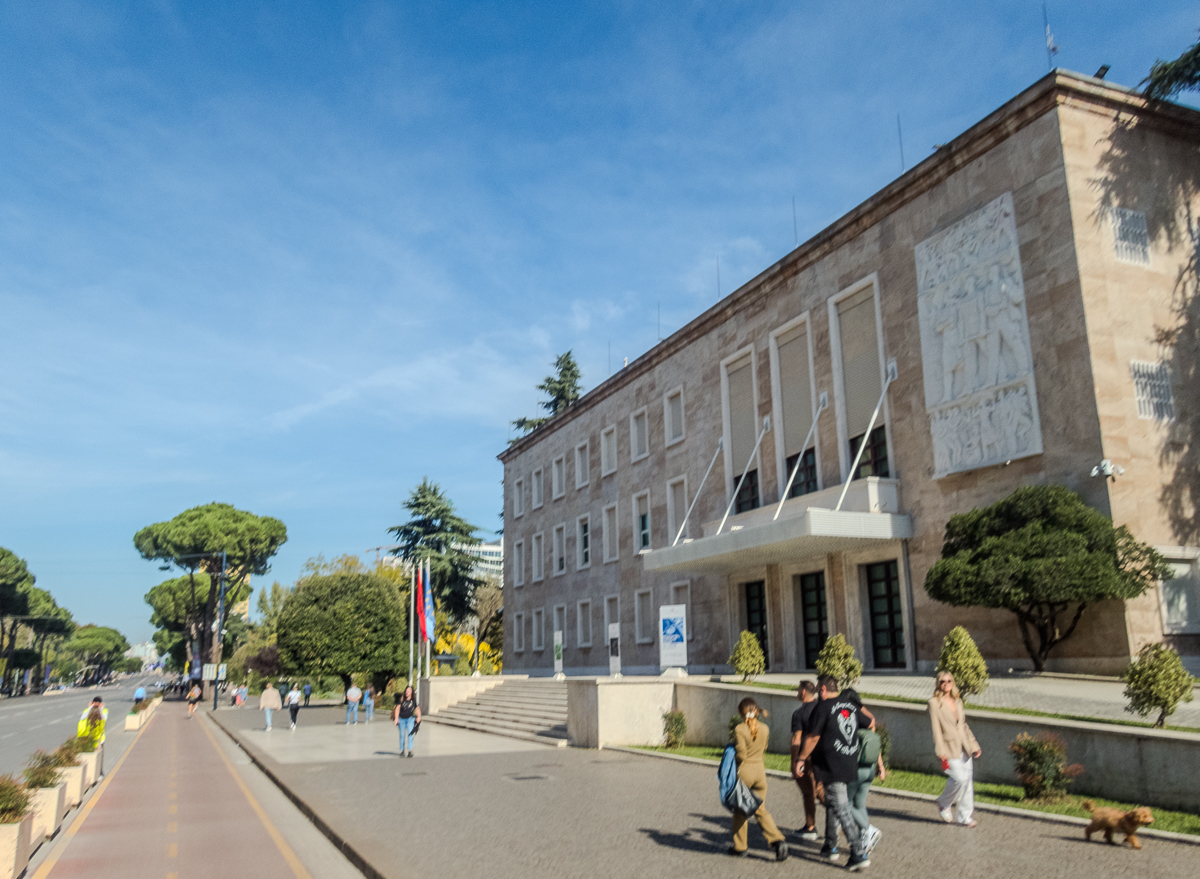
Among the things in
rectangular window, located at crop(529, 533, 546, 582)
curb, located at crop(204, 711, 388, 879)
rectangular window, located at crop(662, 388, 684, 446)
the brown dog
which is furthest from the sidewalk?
rectangular window, located at crop(529, 533, 546, 582)

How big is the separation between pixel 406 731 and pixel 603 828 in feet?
36.0

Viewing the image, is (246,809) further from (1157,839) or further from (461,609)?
(461,609)

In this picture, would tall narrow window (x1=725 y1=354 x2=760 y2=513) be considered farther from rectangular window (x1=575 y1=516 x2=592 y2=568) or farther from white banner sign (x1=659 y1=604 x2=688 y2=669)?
rectangular window (x1=575 y1=516 x2=592 y2=568)

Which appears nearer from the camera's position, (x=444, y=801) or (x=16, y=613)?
(x=444, y=801)

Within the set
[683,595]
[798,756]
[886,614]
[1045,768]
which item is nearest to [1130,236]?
[886,614]

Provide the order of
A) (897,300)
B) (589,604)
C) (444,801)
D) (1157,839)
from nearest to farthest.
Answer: (1157,839) → (444,801) → (897,300) → (589,604)

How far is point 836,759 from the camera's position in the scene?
8.36m

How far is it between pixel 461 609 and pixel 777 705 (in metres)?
40.2

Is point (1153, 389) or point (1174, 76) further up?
point (1174, 76)

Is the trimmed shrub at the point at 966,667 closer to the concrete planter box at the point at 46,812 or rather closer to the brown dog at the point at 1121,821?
the brown dog at the point at 1121,821

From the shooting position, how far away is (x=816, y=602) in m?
27.1

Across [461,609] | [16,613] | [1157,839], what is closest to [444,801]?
[1157,839]

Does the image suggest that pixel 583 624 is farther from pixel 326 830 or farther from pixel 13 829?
pixel 13 829

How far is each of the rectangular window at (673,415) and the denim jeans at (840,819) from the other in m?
27.1
